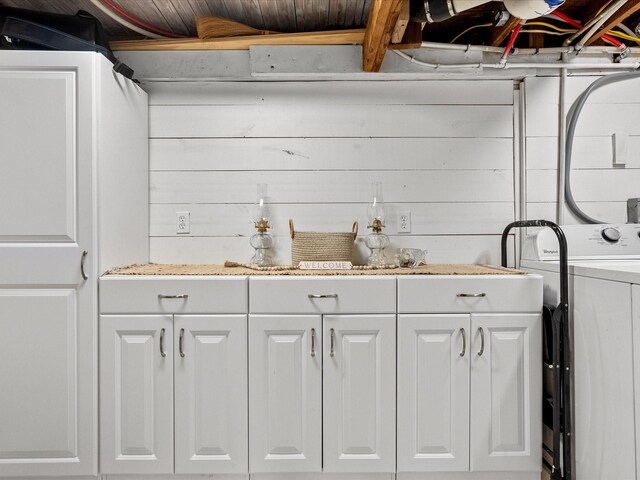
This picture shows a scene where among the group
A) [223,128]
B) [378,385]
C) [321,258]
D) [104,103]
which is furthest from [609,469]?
[104,103]

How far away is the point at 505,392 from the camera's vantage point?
1.54 metres

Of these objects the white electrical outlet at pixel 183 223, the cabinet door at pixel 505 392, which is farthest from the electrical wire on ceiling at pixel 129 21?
the cabinet door at pixel 505 392

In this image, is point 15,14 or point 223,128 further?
point 223,128

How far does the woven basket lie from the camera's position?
1.82m

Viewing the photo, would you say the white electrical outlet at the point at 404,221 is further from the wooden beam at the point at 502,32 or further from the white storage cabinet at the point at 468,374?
the wooden beam at the point at 502,32

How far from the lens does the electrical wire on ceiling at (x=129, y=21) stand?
68.4 inches

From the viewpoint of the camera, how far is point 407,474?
1.57 metres

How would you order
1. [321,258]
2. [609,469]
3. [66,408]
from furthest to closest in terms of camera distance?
[321,258]
[66,408]
[609,469]

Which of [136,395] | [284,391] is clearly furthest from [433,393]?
[136,395]

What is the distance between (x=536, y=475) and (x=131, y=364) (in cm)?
163

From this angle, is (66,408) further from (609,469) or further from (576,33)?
(576,33)

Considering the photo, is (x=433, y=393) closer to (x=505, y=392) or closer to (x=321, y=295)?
(x=505, y=392)

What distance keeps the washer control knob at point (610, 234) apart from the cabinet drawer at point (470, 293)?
1.57ft

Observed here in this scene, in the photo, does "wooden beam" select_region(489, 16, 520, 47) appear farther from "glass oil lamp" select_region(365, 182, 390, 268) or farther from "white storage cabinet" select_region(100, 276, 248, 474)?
"white storage cabinet" select_region(100, 276, 248, 474)
